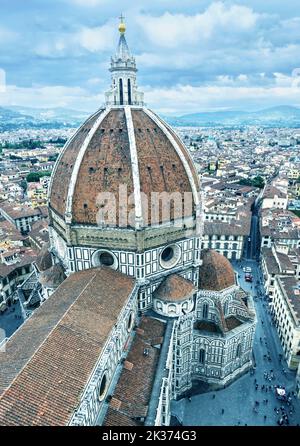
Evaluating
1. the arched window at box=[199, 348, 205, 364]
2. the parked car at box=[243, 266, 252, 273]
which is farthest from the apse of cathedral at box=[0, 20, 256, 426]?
the parked car at box=[243, 266, 252, 273]

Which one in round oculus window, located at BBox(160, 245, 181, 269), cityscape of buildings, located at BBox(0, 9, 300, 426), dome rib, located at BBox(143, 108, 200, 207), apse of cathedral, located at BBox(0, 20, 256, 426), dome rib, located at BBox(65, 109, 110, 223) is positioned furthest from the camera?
round oculus window, located at BBox(160, 245, 181, 269)

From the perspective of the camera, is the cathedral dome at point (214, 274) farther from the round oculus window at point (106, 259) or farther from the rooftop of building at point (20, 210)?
the rooftop of building at point (20, 210)

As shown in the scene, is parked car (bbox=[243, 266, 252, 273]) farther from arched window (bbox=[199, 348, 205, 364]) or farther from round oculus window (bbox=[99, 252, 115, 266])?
round oculus window (bbox=[99, 252, 115, 266])

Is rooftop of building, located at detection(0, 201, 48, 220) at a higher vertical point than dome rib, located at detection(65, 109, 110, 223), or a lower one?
lower

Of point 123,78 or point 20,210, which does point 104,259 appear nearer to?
point 123,78

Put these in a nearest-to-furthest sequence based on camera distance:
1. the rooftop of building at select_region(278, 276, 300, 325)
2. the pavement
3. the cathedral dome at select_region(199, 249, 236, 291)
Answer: the pavement
the cathedral dome at select_region(199, 249, 236, 291)
the rooftop of building at select_region(278, 276, 300, 325)

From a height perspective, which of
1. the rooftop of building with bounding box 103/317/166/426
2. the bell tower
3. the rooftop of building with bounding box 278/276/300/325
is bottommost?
the rooftop of building with bounding box 278/276/300/325

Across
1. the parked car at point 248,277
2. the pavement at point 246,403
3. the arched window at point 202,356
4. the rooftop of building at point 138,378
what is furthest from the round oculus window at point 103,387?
the parked car at point 248,277
